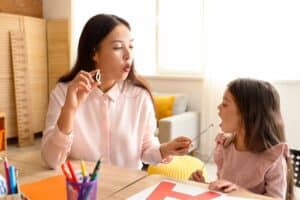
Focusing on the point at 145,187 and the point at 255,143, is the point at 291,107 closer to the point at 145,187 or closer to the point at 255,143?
the point at 255,143

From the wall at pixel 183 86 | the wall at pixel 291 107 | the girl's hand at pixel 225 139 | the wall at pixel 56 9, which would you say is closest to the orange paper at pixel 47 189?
the girl's hand at pixel 225 139

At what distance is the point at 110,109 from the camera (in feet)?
4.69

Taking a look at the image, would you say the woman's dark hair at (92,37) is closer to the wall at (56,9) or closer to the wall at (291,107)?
the wall at (291,107)

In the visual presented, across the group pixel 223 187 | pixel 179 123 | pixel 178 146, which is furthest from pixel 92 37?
pixel 179 123

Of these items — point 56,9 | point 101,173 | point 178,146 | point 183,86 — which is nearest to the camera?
point 101,173

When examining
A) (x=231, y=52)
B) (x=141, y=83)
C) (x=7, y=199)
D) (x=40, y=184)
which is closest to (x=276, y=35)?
(x=231, y=52)

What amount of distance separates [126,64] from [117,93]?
15 cm

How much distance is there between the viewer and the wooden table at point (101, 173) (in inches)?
40.1

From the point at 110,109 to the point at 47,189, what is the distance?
0.50m

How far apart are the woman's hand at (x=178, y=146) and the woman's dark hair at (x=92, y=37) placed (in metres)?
0.39

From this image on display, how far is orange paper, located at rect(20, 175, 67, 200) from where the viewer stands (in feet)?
3.11

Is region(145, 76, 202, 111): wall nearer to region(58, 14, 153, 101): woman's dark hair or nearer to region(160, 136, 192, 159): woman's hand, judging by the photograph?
region(58, 14, 153, 101): woman's dark hair

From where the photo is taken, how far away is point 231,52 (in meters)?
3.46

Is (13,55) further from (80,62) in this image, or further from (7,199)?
(7,199)
